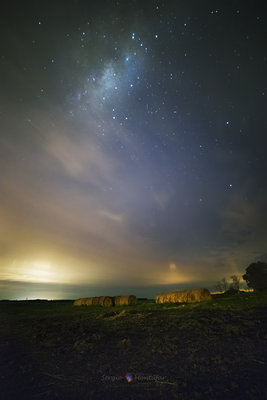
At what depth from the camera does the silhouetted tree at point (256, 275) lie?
46.8 metres

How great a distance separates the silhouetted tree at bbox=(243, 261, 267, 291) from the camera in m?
46.8

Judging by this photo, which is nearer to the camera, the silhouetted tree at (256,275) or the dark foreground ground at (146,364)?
the dark foreground ground at (146,364)

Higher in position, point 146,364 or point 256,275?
point 256,275

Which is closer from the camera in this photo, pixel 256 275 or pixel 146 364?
pixel 146 364

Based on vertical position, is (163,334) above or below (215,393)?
above

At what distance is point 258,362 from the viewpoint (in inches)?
179

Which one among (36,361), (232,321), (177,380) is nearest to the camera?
(177,380)

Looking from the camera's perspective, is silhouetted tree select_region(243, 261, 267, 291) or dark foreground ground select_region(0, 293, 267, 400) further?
silhouetted tree select_region(243, 261, 267, 291)

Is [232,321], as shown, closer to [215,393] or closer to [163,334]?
[163,334]

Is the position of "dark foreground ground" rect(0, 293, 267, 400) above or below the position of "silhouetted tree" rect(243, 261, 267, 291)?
below

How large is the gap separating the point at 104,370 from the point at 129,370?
0.57 m

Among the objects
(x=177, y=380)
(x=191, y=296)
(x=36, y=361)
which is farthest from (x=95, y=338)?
(x=191, y=296)

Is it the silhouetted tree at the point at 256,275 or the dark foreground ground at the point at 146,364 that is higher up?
the silhouetted tree at the point at 256,275

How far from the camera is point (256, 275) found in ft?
156
